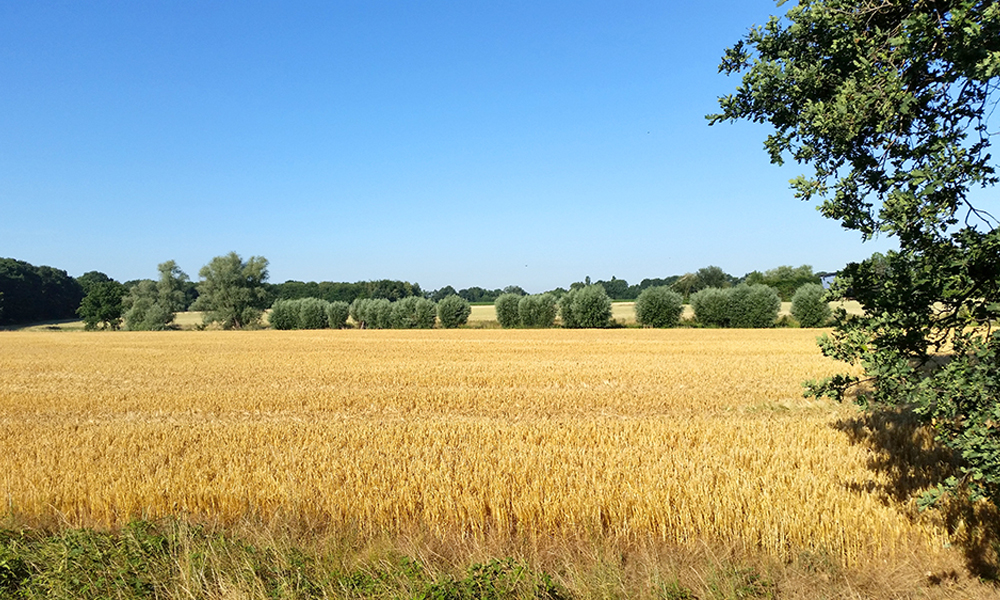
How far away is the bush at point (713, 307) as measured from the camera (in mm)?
62094

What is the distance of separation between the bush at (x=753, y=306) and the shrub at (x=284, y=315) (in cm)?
5265

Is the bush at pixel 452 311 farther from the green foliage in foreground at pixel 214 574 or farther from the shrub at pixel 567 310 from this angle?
the green foliage in foreground at pixel 214 574

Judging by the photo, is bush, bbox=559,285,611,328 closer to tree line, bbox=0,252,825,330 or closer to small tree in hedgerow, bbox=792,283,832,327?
tree line, bbox=0,252,825,330

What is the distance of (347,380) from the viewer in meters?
21.2

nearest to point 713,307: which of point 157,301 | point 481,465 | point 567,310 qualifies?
point 567,310

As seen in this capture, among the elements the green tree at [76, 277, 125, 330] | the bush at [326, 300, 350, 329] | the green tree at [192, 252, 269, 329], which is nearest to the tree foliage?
the green tree at [76, 277, 125, 330]

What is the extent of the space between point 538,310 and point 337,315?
2681 centimetres

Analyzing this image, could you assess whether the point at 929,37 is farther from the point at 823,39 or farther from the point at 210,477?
the point at 210,477

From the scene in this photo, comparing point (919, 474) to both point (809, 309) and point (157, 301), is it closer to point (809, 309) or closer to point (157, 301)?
point (809, 309)

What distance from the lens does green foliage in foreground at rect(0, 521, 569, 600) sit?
483 cm

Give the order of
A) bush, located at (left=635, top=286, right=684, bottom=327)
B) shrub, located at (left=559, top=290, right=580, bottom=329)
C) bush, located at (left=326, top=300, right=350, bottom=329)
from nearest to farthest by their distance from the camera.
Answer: bush, located at (left=635, top=286, right=684, bottom=327)
shrub, located at (left=559, top=290, right=580, bottom=329)
bush, located at (left=326, top=300, right=350, bottom=329)

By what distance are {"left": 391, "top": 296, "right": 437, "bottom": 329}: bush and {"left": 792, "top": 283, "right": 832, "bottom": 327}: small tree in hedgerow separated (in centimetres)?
3945

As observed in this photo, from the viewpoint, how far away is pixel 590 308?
65.8 metres

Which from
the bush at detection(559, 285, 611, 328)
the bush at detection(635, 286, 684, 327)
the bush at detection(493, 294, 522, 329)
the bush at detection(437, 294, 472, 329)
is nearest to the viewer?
the bush at detection(635, 286, 684, 327)
